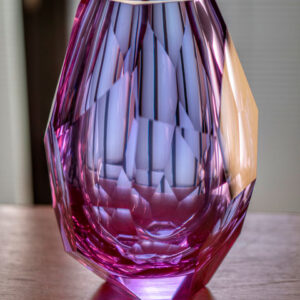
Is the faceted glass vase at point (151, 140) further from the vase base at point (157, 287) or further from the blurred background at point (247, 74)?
the blurred background at point (247, 74)

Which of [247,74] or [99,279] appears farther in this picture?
[247,74]

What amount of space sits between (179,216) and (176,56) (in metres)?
0.07

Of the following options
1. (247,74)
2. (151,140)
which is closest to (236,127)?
(151,140)

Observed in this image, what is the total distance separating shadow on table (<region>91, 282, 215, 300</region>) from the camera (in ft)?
0.84

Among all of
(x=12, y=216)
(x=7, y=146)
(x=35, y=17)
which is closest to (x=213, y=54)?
(x=12, y=216)

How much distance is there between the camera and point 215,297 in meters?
0.26

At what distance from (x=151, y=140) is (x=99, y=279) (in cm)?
11

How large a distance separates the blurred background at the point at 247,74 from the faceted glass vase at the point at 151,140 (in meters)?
0.59

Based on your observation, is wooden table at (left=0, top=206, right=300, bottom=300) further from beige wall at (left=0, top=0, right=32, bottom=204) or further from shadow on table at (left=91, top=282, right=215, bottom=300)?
beige wall at (left=0, top=0, right=32, bottom=204)

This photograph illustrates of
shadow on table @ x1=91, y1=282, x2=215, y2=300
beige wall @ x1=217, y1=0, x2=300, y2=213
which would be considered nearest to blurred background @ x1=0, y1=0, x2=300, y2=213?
beige wall @ x1=217, y1=0, x2=300, y2=213

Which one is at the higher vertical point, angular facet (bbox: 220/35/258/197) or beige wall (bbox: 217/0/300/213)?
angular facet (bbox: 220/35/258/197)

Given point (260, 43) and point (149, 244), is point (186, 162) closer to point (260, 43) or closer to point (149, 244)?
point (149, 244)

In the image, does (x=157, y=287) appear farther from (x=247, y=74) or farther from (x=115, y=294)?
(x=247, y=74)

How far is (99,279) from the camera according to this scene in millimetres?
282
